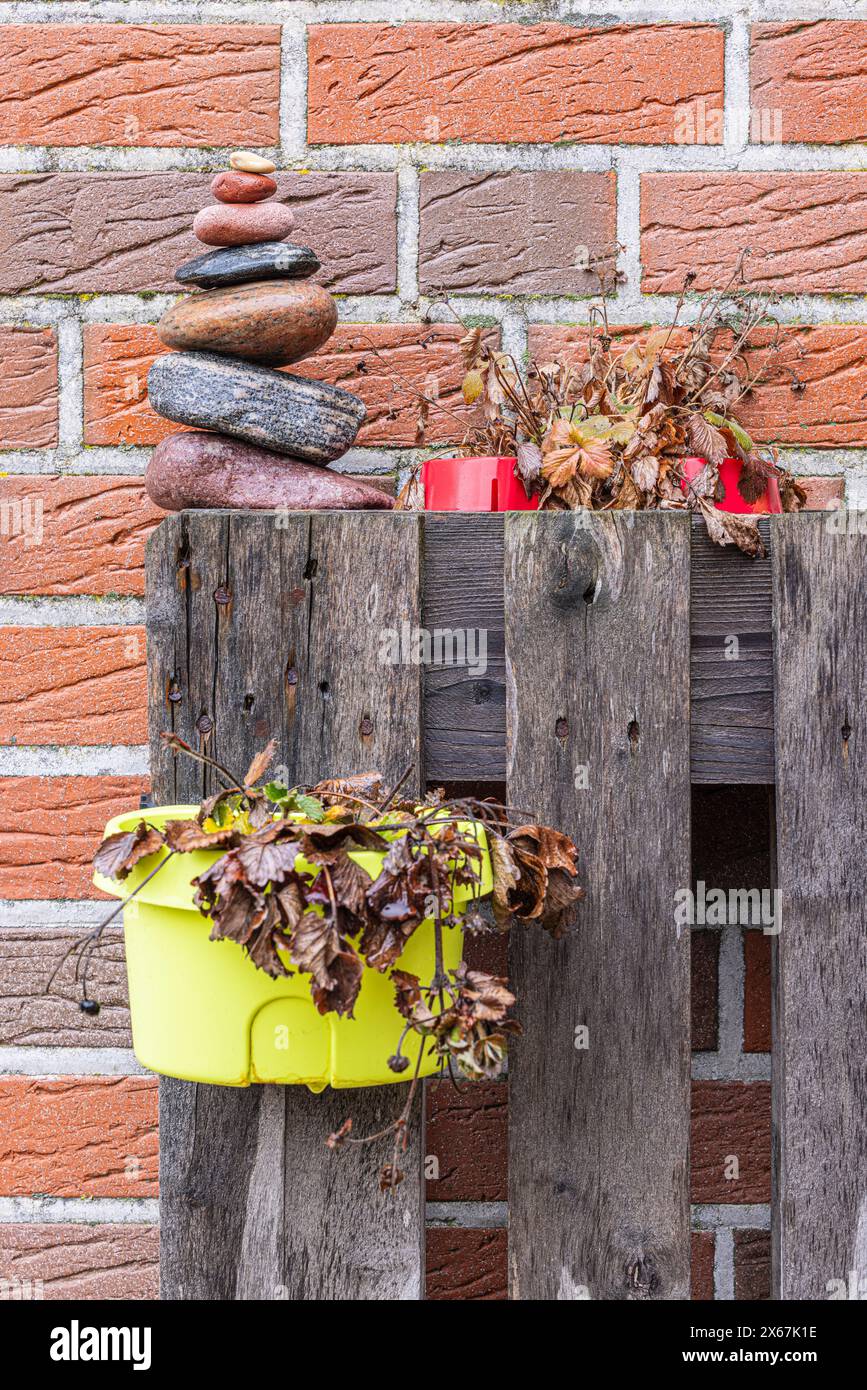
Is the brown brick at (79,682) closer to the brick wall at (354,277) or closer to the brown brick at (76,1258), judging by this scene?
the brick wall at (354,277)

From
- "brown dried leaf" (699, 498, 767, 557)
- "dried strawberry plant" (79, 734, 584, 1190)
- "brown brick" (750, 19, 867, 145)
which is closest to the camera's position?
"dried strawberry plant" (79, 734, 584, 1190)

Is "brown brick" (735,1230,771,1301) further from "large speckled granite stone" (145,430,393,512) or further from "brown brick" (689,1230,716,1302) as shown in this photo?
"large speckled granite stone" (145,430,393,512)

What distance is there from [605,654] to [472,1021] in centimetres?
31

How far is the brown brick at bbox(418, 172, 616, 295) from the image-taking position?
1111 millimetres

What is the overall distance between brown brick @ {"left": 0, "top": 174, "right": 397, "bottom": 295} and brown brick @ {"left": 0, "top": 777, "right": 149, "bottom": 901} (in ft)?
1.64

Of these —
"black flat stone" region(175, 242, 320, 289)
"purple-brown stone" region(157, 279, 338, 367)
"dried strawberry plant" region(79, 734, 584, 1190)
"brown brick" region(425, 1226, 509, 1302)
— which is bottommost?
"brown brick" region(425, 1226, 509, 1302)

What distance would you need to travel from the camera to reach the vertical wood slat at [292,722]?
0.87m

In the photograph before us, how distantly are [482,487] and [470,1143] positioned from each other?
26.3 inches

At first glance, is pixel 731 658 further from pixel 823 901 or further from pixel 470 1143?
pixel 470 1143

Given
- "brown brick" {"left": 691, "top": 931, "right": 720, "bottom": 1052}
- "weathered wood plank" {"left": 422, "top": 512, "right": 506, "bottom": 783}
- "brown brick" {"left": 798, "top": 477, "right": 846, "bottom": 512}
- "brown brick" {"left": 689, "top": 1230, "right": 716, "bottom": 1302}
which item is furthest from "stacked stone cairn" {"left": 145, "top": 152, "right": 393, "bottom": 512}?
"brown brick" {"left": 689, "top": 1230, "right": 716, "bottom": 1302}

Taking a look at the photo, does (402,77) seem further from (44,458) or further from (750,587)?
(750,587)

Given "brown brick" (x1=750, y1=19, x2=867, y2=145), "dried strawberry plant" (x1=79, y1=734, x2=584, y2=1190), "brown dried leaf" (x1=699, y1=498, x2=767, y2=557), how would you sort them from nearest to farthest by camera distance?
"dried strawberry plant" (x1=79, y1=734, x2=584, y2=1190) → "brown dried leaf" (x1=699, y1=498, x2=767, y2=557) → "brown brick" (x1=750, y1=19, x2=867, y2=145)

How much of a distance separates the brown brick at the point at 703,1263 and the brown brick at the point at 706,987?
192 millimetres
